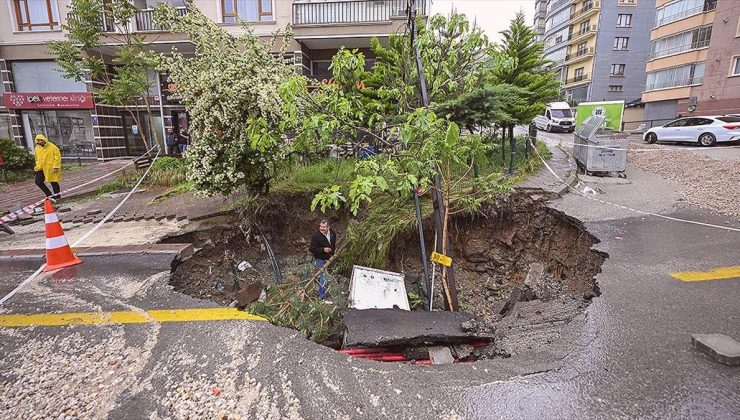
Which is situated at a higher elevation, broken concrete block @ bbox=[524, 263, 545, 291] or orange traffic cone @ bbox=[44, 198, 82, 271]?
orange traffic cone @ bbox=[44, 198, 82, 271]

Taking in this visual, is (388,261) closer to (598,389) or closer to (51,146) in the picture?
(598,389)

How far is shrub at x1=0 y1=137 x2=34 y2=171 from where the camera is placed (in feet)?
43.0

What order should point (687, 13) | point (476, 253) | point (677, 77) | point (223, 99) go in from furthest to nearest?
point (677, 77)
point (687, 13)
point (476, 253)
point (223, 99)

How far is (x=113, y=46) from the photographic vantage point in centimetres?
1445

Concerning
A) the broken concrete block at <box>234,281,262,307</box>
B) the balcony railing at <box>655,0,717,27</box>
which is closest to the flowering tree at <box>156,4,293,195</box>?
the broken concrete block at <box>234,281,262,307</box>

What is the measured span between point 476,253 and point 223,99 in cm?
541

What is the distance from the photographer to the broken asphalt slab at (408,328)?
3.31m

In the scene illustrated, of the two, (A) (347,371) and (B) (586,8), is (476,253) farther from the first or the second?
(B) (586,8)

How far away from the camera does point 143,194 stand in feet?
32.5

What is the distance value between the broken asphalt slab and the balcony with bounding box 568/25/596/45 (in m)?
49.3

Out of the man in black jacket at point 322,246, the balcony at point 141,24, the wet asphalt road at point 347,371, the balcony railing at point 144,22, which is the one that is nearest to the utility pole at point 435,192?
the wet asphalt road at point 347,371

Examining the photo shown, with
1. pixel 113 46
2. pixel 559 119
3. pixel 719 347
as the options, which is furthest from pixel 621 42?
pixel 719 347

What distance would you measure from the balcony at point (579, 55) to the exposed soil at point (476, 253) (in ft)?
146

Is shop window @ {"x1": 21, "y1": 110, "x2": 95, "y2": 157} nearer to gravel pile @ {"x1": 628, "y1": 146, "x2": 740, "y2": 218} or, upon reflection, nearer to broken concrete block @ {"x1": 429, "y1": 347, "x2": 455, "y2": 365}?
broken concrete block @ {"x1": 429, "y1": 347, "x2": 455, "y2": 365}
